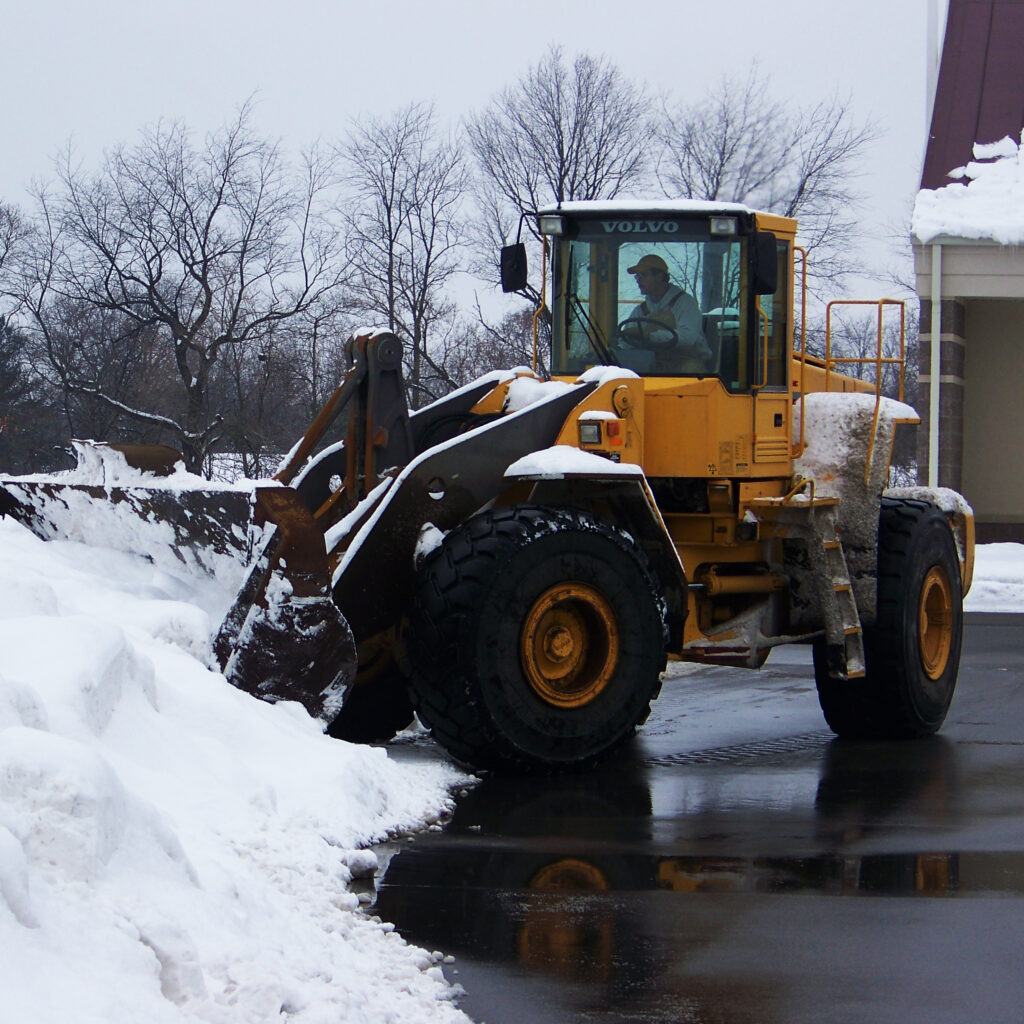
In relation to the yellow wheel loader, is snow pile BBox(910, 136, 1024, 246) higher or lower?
higher

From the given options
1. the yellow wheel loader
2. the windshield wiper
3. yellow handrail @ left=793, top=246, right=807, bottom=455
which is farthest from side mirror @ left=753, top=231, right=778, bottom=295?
the windshield wiper

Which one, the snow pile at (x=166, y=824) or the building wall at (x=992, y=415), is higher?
the building wall at (x=992, y=415)

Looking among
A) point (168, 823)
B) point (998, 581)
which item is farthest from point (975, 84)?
point (168, 823)

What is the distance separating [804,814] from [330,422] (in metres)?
3.07

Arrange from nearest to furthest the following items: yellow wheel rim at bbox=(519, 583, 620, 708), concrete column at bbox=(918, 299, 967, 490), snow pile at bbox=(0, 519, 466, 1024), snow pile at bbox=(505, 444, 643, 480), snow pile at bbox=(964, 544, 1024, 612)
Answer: snow pile at bbox=(0, 519, 466, 1024)
yellow wheel rim at bbox=(519, 583, 620, 708)
snow pile at bbox=(505, 444, 643, 480)
snow pile at bbox=(964, 544, 1024, 612)
concrete column at bbox=(918, 299, 967, 490)

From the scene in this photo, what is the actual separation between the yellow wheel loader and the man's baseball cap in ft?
0.04

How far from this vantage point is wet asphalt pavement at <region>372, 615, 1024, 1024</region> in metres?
4.47

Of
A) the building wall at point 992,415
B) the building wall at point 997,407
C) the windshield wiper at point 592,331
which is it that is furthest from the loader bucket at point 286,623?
the building wall at point 997,407

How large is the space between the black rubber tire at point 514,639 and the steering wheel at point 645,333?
Result: 154cm

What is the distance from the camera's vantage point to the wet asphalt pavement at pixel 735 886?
4.47 m

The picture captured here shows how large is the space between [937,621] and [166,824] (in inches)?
255

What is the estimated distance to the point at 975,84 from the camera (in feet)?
74.9

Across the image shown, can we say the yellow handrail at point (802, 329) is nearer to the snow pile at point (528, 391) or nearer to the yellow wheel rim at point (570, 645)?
the snow pile at point (528, 391)

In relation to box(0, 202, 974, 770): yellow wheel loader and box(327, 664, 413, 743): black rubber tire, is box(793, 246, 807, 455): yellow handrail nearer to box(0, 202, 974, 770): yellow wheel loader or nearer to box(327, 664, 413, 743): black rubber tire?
box(0, 202, 974, 770): yellow wheel loader
